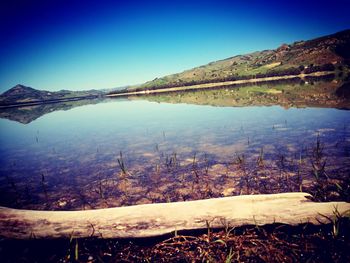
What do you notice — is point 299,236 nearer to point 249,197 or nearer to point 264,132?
point 249,197

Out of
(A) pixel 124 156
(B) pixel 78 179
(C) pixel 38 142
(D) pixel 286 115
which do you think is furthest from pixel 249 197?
(C) pixel 38 142

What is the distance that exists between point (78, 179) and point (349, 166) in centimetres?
798

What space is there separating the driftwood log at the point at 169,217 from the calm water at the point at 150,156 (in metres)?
1.78

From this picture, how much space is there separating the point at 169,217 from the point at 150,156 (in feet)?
18.1

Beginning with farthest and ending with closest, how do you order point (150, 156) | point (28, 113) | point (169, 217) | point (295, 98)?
point (28, 113) < point (295, 98) < point (150, 156) < point (169, 217)

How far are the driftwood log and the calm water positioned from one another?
1.78 metres

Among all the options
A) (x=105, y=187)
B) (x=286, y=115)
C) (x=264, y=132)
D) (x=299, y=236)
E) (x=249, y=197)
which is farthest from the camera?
(x=286, y=115)

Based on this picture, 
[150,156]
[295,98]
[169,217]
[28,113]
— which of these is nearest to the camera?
[169,217]

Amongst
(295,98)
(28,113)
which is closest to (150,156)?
(295,98)

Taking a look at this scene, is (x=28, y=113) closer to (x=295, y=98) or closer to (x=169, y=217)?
(x=295, y=98)

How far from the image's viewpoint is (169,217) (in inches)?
151

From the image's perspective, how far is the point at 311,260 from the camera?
3.08 m

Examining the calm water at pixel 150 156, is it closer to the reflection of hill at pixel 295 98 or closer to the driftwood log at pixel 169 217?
the driftwood log at pixel 169 217

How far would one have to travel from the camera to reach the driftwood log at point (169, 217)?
11.9 ft
